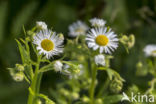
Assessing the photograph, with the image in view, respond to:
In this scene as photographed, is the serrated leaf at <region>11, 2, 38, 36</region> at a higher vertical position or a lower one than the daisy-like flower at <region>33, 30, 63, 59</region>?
higher

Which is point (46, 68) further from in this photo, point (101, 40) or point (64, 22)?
point (64, 22)

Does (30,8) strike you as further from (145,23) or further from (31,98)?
(31,98)

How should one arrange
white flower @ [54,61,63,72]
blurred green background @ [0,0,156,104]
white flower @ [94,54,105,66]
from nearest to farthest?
white flower @ [54,61,63,72] → white flower @ [94,54,105,66] → blurred green background @ [0,0,156,104]

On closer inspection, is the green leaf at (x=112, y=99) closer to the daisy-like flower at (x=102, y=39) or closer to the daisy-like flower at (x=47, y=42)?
the daisy-like flower at (x=102, y=39)

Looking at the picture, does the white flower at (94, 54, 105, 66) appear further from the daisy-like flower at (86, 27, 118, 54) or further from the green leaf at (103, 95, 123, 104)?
the green leaf at (103, 95, 123, 104)

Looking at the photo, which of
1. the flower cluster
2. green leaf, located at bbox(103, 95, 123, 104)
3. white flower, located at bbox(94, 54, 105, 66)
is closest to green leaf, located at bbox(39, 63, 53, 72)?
the flower cluster

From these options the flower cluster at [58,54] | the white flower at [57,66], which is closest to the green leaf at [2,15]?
the flower cluster at [58,54]

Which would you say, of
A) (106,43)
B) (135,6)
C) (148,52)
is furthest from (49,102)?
(135,6)
